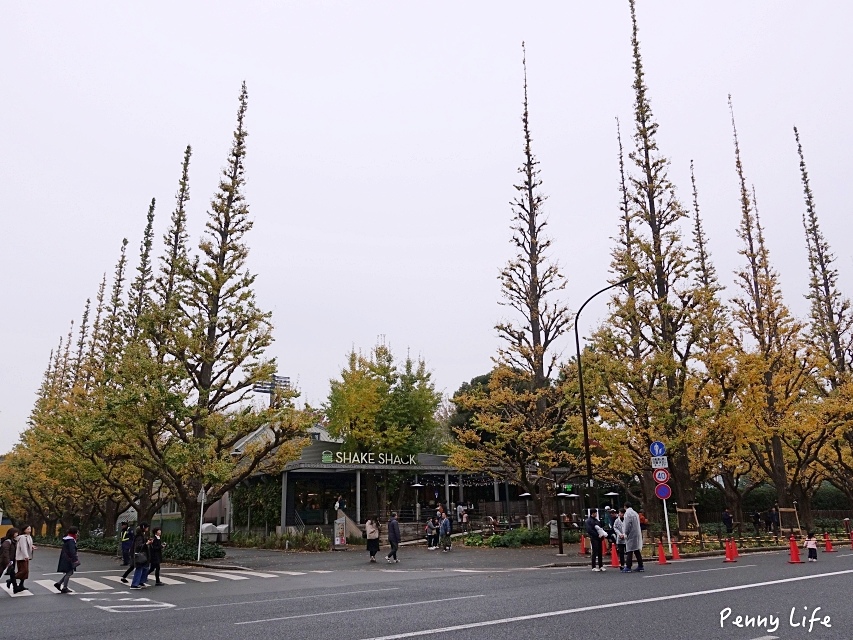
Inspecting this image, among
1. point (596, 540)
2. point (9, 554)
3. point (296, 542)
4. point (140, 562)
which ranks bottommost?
point (296, 542)

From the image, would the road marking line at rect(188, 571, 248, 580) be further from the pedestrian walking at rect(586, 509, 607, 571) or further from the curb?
the pedestrian walking at rect(586, 509, 607, 571)

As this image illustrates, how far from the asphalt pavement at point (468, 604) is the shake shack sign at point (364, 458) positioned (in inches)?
643

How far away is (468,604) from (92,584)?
12.1 m

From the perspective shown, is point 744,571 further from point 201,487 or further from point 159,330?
point 159,330

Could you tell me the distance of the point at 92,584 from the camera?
17281mm

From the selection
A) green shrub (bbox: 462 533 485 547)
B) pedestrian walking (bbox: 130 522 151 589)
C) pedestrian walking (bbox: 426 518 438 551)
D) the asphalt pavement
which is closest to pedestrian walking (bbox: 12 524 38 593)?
the asphalt pavement

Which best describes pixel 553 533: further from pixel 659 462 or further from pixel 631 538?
pixel 631 538

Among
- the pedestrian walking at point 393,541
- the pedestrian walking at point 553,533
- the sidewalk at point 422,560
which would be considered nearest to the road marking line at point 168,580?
the sidewalk at point 422,560

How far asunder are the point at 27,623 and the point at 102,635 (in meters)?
2.49

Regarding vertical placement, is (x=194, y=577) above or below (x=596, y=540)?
below

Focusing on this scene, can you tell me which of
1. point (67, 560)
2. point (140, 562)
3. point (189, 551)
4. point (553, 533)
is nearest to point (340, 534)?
point (189, 551)

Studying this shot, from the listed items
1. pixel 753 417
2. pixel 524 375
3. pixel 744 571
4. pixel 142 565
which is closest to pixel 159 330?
pixel 142 565

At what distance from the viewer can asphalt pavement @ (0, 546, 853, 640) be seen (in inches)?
309

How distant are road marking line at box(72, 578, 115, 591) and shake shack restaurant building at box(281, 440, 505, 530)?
46.0 feet
